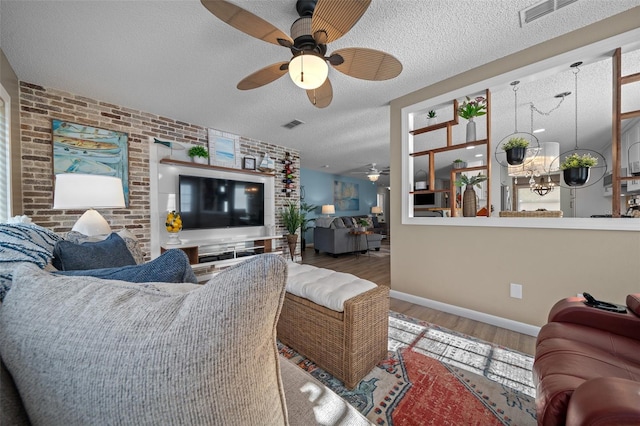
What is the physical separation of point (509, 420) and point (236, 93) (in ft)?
11.3

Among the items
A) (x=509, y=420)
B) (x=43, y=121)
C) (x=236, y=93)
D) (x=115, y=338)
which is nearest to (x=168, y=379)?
(x=115, y=338)

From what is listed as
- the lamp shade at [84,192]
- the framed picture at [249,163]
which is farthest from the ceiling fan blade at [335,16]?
the framed picture at [249,163]

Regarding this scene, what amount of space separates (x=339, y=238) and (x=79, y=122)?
445cm

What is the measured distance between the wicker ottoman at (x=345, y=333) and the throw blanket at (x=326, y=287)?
1.6 inches

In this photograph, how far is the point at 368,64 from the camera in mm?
1715

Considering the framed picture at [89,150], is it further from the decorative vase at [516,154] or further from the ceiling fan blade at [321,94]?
the decorative vase at [516,154]

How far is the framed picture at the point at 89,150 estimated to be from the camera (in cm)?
271

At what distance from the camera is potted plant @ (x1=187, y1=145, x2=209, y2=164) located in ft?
12.0

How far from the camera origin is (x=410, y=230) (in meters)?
2.82

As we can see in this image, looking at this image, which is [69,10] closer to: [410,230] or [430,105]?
[430,105]

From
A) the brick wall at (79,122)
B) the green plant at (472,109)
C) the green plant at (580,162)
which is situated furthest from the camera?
the brick wall at (79,122)

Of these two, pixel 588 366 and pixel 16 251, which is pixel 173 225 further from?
pixel 588 366

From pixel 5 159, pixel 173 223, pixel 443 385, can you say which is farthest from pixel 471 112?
pixel 5 159

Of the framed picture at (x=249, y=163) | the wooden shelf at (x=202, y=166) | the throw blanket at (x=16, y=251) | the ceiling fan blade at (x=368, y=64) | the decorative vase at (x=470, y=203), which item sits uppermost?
the ceiling fan blade at (x=368, y=64)
